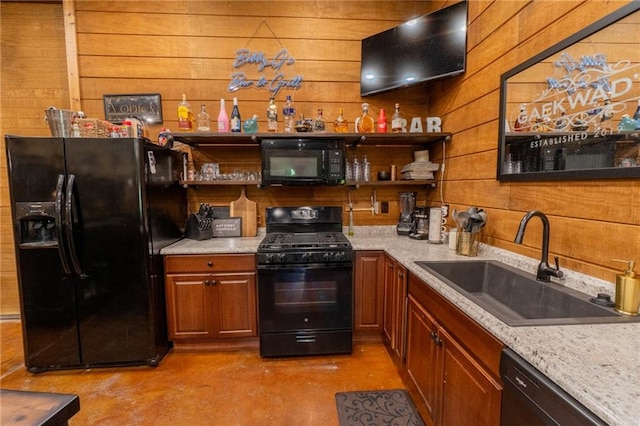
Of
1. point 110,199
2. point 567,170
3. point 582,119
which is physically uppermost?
point 582,119

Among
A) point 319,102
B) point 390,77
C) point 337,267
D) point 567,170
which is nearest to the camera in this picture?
point 567,170

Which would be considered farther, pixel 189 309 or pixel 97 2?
pixel 97 2

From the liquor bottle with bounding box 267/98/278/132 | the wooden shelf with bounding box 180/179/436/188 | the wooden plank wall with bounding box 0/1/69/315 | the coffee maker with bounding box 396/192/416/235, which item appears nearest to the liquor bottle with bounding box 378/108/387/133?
the wooden shelf with bounding box 180/179/436/188

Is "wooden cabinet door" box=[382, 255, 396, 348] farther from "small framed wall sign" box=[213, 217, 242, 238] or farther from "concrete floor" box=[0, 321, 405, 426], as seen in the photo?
"small framed wall sign" box=[213, 217, 242, 238]

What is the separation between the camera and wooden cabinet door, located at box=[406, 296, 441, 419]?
148 centimetres

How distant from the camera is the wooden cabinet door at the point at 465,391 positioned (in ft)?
3.39

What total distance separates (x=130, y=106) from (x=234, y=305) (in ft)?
6.92

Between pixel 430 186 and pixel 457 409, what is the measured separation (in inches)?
79.8

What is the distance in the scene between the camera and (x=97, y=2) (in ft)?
8.65

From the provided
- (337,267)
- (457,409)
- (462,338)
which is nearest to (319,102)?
(337,267)

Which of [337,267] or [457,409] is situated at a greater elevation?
[337,267]

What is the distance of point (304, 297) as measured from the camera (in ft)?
7.49

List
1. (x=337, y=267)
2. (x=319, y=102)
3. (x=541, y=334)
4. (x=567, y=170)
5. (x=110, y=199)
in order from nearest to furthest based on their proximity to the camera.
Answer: (x=541, y=334) < (x=567, y=170) < (x=110, y=199) < (x=337, y=267) < (x=319, y=102)

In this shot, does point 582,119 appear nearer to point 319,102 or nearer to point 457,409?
point 457,409
